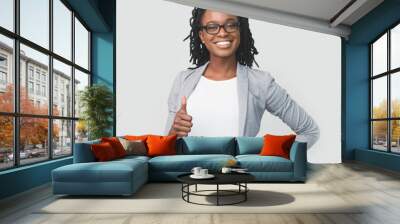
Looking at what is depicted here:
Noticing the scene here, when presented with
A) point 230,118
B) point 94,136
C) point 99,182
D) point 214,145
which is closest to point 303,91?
point 230,118

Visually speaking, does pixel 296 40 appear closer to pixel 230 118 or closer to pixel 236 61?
pixel 236 61

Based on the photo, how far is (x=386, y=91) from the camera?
8.41 metres

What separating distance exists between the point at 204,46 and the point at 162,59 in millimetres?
974

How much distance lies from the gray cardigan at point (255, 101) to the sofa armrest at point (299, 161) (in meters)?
2.29

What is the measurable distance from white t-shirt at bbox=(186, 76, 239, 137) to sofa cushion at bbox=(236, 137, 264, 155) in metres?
1.29

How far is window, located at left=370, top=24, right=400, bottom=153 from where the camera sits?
26.1ft

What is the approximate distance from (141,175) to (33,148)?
1696mm

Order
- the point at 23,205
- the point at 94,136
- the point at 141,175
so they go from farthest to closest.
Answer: the point at 94,136 → the point at 141,175 → the point at 23,205

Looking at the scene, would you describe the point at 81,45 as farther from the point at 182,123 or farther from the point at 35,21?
the point at 182,123

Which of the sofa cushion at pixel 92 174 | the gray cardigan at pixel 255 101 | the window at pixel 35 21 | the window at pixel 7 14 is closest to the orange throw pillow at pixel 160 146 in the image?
the gray cardigan at pixel 255 101

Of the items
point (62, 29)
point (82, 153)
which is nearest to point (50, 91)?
point (62, 29)

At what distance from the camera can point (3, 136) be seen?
4750mm

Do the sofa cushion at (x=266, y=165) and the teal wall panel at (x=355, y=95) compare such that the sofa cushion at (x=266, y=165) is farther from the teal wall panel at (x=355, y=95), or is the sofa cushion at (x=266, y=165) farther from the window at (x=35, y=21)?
the teal wall panel at (x=355, y=95)

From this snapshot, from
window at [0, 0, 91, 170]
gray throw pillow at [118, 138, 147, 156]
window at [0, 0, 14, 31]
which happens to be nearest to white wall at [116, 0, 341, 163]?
window at [0, 0, 91, 170]
